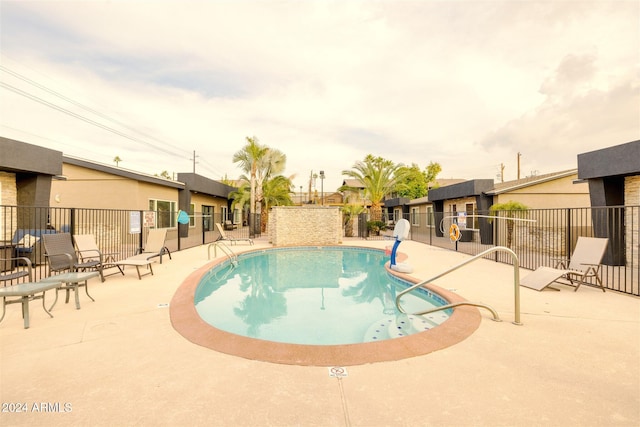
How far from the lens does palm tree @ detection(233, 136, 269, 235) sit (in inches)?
878

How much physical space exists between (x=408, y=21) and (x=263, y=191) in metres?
16.9

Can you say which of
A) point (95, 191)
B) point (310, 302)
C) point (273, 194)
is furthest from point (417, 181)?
point (310, 302)

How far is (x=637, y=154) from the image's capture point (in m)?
8.71

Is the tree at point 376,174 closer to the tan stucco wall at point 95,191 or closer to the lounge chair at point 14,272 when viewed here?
the tan stucco wall at point 95,191

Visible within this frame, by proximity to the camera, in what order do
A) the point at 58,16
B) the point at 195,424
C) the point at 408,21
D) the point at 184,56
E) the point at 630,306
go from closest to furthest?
the point at 195,424, the point at 630,306, the point at 408,21, the point at 58,16, the point at 184,56

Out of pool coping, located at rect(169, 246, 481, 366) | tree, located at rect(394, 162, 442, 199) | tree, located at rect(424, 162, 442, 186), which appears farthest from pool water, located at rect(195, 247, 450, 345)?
tree, located at rect(424, 162, 442, 186)

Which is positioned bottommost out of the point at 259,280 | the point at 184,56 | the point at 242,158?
the point at 259,280

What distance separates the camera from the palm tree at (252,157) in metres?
22.3

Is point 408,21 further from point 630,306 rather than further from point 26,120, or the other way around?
point 26,120

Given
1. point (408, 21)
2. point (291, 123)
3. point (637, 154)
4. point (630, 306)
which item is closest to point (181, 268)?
point (630, 306)

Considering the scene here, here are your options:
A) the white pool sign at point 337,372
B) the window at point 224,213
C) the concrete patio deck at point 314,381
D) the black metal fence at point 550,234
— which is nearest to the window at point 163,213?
the window at point 224,213

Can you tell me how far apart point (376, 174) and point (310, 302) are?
663 inches

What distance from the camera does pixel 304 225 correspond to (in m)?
17.4

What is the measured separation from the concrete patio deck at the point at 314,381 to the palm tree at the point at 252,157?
19.0 meters
